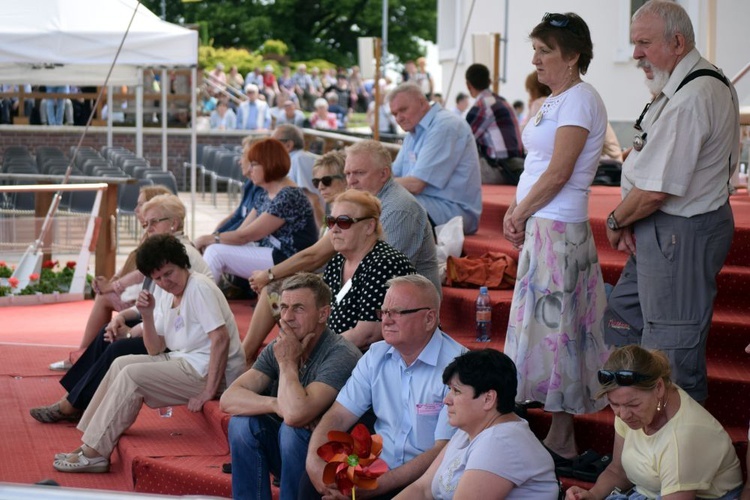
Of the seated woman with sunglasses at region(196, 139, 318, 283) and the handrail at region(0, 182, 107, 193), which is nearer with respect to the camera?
the seated woman with sunglasses at region(196, 139, 318, 283)

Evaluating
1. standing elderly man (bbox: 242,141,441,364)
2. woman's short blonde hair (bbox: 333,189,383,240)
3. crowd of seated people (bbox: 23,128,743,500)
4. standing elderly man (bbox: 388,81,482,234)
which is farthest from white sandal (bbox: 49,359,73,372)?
woman's short blonde hair (bbox: 333,189,383,240)

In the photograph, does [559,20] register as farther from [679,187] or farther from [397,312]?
[397,312]

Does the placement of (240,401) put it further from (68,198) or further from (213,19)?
(213,19)

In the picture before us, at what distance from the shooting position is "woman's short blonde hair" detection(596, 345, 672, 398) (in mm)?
3895

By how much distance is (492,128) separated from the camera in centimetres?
950

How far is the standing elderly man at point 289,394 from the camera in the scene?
4.68 metres

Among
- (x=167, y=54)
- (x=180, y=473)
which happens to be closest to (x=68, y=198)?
(x=167, y=54)

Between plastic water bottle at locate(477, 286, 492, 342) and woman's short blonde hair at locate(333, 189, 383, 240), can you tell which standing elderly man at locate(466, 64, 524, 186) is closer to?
plastic water bottle at locate(477, 286, 492, 342)

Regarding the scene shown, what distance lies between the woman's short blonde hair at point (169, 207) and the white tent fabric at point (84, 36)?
4.67 metres

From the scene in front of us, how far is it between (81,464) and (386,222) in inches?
71.5

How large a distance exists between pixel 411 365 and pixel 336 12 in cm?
4334

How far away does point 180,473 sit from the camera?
5.51 meters

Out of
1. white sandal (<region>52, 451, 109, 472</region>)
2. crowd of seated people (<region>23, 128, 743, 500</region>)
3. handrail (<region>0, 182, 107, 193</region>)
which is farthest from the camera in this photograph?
handrail (<region>0, 182, 107, 193</region>)

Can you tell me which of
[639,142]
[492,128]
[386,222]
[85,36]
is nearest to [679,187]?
[639,142]
